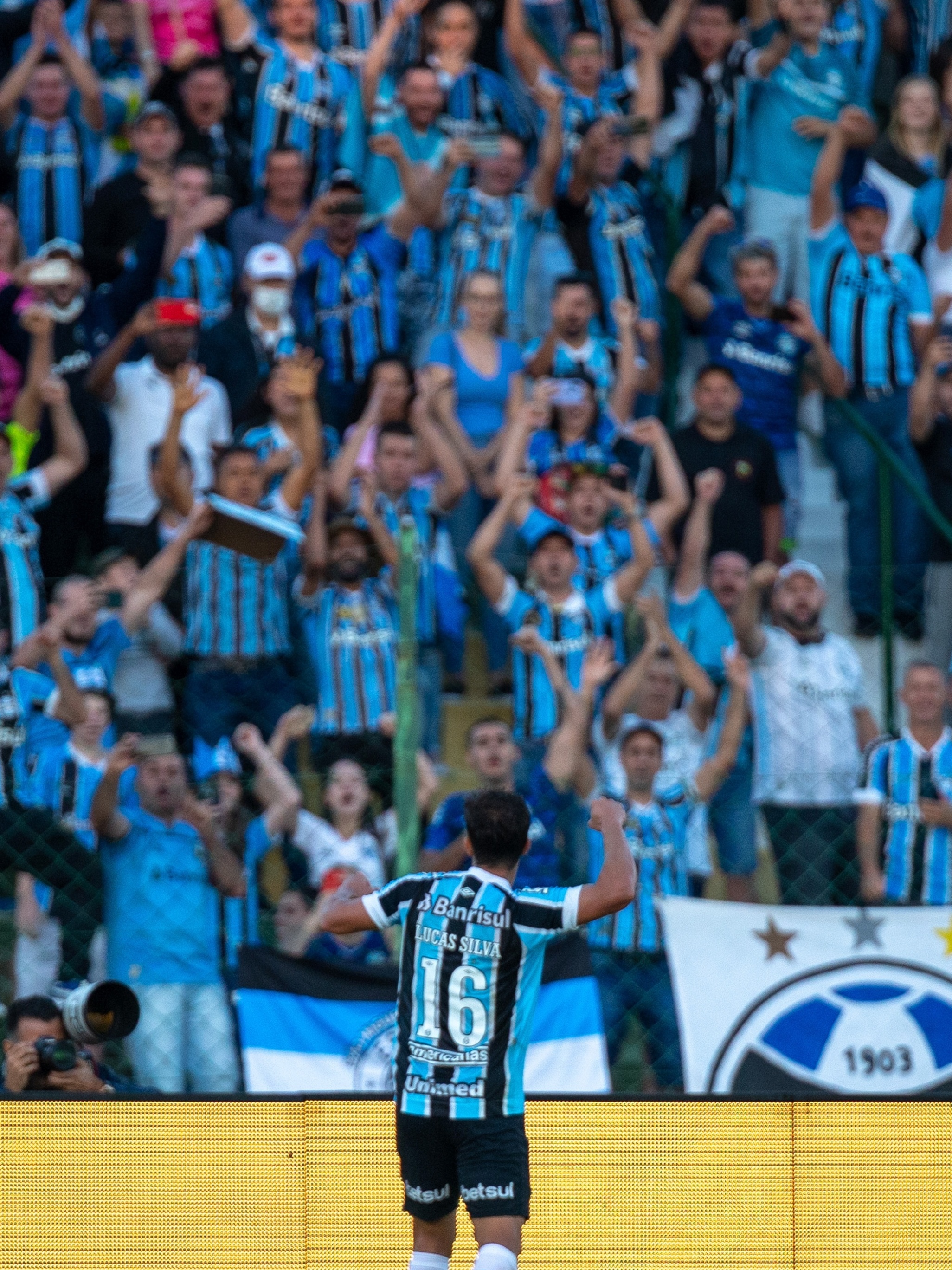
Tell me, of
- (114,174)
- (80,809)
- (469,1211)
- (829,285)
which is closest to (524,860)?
(80,809)

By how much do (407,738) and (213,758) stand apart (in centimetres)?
117

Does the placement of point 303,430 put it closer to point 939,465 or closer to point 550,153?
point 550,153

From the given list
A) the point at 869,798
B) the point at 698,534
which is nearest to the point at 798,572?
the point at 698,534

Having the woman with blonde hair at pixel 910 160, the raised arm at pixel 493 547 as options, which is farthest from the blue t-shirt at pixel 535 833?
the woman with blonde hair at pixel 910 160

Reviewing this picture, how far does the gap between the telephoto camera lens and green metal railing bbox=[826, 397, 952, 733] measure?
3.79 metres

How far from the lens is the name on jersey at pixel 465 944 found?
16.7ft

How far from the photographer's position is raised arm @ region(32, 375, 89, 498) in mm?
9289

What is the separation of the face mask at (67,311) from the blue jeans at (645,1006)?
13.6ft

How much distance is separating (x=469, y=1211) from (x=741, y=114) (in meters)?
7.62

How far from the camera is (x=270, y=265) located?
33.3ft

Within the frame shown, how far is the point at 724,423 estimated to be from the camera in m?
9.94

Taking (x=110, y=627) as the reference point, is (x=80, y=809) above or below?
below

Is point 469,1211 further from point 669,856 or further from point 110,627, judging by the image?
point 110,627

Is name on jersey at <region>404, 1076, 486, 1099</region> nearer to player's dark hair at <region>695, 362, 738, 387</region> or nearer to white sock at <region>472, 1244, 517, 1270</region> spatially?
white sock at <region>472, 1244, 517, 1270</region>
